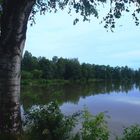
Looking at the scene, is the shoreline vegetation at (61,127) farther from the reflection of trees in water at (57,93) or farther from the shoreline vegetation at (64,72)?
the shoreline vegetation at (64,72)

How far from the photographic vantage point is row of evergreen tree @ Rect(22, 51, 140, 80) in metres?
105

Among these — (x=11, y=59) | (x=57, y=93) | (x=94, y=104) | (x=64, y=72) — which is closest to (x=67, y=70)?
(x=64, y=72)

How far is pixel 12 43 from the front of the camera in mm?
6750

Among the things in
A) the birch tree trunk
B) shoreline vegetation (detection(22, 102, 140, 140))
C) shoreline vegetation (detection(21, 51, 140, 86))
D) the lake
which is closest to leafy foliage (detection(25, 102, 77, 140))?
shoreline vegetation (detection(22, 102, 140, 140))

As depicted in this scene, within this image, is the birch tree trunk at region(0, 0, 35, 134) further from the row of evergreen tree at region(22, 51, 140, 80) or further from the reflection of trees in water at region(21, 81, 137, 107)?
the row of evergreen tree at region(22, 51, 140, 80)

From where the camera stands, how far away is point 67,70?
12438cm

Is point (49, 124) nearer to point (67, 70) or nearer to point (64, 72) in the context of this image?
point (64, 72)

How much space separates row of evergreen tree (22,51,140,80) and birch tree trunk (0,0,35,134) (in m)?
76.4

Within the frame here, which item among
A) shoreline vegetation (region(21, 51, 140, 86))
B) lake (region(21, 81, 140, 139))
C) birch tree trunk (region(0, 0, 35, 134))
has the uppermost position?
shoreline vegetation (region(21, 51, 140, 86))

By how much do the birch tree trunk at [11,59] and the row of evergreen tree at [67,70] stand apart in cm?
7638

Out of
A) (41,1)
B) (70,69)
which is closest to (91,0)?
(41,1)

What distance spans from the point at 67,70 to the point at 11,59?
117669 mm

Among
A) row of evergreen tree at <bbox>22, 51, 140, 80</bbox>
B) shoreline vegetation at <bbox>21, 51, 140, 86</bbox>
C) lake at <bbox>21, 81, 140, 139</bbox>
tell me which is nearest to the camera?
lake at <bbox>21, 81, 140, 139</bbox>

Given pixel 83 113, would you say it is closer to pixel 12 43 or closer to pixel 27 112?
pixel 27 112
